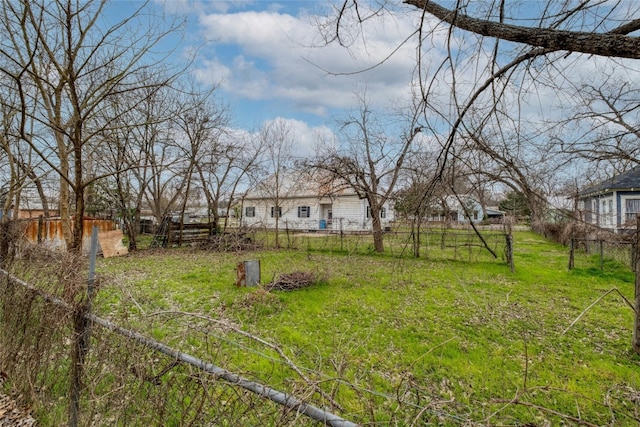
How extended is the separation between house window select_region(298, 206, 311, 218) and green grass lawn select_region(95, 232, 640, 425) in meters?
16.3

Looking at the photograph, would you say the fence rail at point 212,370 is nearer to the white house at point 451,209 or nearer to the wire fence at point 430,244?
the white house at point 451,209

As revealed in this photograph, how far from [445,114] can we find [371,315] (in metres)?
3.93

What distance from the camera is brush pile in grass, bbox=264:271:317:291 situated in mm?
6709

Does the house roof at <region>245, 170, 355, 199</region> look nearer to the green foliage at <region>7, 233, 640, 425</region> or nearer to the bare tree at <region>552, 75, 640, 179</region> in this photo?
the green foliage at <region>7, 233, 640, 425</region>

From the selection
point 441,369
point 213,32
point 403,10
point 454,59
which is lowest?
point 441,369

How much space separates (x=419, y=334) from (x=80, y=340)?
155 inches

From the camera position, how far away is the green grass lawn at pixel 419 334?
6.59 feet

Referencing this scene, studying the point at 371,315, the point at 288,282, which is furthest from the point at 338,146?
the point at 371,315

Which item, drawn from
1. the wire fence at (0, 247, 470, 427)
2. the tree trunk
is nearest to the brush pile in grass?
the wire fence at (0, 247, 470, 427)

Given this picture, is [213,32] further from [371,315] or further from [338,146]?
[338,146]

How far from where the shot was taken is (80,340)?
211cm

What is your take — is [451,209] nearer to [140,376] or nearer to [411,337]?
[411,337]

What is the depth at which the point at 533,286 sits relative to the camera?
7.64 meters

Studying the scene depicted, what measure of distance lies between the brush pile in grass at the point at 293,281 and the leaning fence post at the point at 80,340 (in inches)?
167
